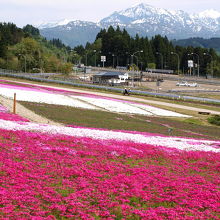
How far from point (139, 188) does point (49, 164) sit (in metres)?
5.00

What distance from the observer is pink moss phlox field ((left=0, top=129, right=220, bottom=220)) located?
50.9 feet

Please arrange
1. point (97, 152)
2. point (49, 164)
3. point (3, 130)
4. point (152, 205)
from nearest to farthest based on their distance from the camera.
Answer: point (152, 205) < point (49, 164) < point (97, 152) < point (3, 130)

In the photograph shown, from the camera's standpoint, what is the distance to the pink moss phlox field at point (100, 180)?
611 inches

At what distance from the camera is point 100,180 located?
63.0ft

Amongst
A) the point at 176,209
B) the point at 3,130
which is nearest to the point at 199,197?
the point at 176,209

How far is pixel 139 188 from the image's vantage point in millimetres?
18594

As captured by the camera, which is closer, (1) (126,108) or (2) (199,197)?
(2) (199,197)

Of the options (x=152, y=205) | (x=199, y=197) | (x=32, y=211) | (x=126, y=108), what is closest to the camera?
(x=32, y=211)

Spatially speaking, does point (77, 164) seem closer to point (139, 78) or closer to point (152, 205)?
point (152, 205)

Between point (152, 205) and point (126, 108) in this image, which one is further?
point (126, 108)

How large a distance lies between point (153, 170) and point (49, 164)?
214 inches

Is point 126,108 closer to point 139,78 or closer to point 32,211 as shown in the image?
point 32,211

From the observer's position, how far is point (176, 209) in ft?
53.7

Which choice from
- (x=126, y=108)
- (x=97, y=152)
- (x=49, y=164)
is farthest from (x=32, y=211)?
(x=126, y=108)
